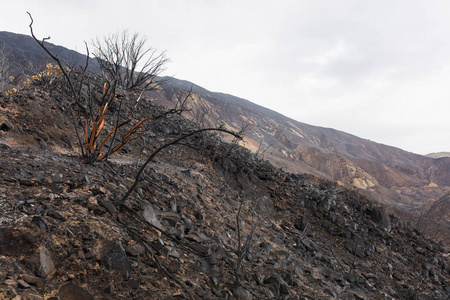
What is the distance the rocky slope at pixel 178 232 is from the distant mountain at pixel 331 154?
19927 mm

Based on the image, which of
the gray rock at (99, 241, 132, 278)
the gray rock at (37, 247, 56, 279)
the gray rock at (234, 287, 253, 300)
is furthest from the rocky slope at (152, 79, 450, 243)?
the gray rock at (37, 247, 56, 279)

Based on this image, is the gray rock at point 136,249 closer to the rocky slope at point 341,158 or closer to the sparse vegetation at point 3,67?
the sparse vegetation at point 3,67

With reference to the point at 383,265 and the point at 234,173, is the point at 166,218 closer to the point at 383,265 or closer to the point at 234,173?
the point at 234,173

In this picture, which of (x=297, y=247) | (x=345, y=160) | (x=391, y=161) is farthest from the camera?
(x=391, y=161)

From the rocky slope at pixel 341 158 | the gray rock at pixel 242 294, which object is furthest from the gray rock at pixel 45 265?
the rocky slope at pixel 341 158

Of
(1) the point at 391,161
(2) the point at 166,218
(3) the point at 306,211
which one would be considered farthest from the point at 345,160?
(2) the point at 166,218

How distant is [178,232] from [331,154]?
145ft

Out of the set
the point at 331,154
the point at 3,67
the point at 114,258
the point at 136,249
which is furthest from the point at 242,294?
the point at 331,154

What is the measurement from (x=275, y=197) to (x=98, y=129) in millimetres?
4540

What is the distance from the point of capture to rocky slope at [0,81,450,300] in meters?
1.56

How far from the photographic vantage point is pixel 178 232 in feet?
8.47

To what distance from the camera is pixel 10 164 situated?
235 centimetres

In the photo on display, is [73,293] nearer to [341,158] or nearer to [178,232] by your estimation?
[178,232]

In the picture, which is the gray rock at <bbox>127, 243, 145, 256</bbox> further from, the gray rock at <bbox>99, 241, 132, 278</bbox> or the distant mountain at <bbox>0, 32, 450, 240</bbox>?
the distant mountain at <bbox>0, 32, 450, 240</bbox>
